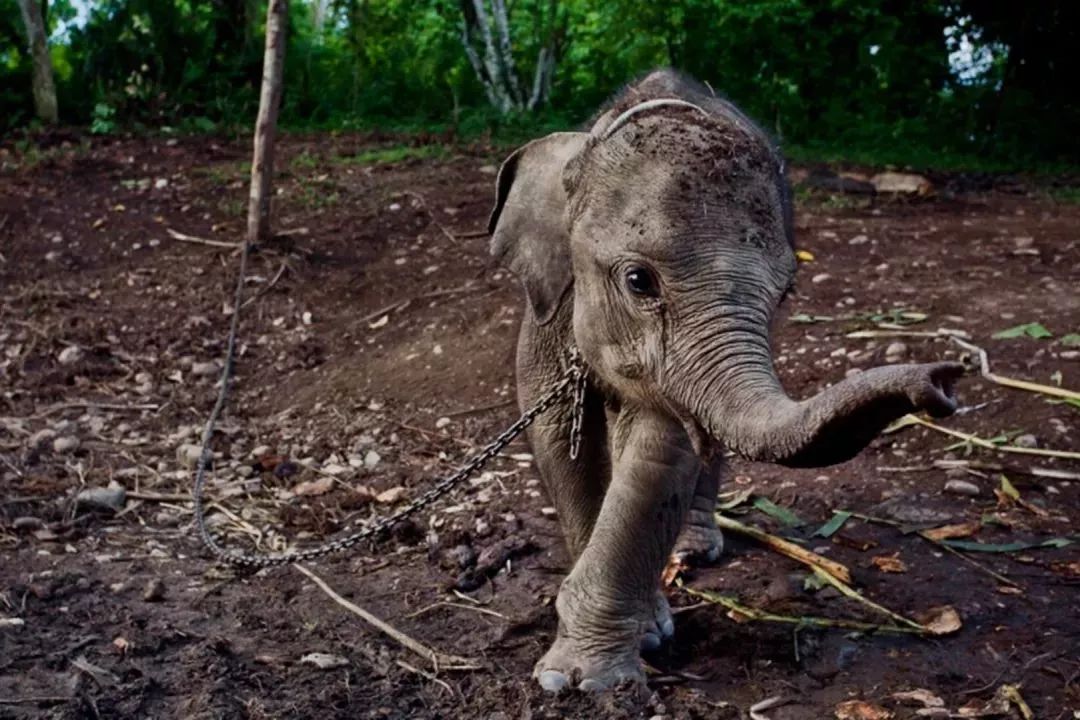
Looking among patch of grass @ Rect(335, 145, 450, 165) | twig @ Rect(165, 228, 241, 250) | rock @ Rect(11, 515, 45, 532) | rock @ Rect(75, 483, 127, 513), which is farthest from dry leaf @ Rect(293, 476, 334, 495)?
patch of grass @ Rect(335, 145, 450, 165)

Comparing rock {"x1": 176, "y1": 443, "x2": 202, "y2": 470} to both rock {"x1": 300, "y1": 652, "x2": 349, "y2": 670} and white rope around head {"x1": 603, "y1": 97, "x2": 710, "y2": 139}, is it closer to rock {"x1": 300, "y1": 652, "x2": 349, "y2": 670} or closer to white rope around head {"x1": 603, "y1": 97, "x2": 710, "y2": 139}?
rock {"x1": 300, "y1": 652, "x2": 349, "y2": 670}

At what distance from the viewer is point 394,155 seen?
1297 centimetres

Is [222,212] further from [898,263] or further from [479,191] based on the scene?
[898,263]

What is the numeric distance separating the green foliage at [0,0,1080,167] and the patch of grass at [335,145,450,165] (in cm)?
117

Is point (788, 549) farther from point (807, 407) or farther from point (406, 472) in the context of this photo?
point (807, 407)

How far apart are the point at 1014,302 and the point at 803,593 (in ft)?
11.4

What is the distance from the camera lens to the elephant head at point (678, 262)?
392 cm

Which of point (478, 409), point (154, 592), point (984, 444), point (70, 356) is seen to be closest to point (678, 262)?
point (154, 592)

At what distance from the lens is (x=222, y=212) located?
1150 centimetres

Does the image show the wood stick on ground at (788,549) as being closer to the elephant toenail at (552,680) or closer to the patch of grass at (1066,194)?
the elephant toenail at (552,680)

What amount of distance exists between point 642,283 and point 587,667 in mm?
1300

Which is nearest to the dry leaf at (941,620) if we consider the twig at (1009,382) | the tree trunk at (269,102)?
the twig at (1009,382)

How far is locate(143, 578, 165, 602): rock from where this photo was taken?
5.73 meters

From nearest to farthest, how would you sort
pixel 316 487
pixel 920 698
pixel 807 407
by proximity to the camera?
1. pixel 807 407
2. pixel 920 698
3. pixel 316 487
